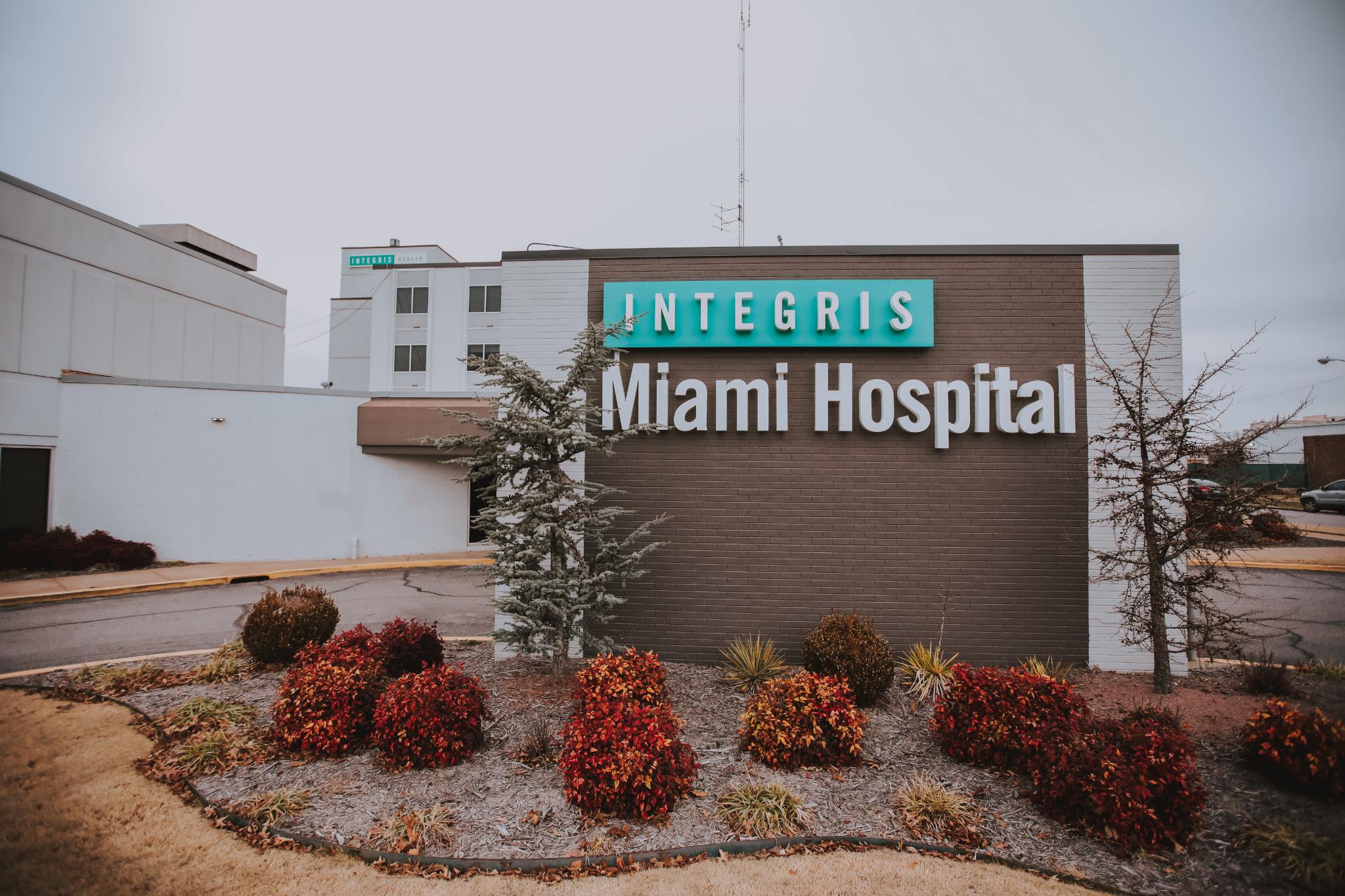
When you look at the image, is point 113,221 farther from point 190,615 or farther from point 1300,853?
point 1300,853

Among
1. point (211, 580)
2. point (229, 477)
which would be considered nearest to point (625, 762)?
point (211, 580)

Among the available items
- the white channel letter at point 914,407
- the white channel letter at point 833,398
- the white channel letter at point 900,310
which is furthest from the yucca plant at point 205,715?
the white channel letter at point 900,310

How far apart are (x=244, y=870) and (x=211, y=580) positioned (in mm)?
13317

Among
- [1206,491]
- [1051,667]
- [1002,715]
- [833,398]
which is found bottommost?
[1051,667]

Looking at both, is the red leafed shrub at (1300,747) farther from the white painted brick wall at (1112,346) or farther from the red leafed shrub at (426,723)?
the red leafed shrub at (426,723)

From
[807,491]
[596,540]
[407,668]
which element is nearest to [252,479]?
[407,668]

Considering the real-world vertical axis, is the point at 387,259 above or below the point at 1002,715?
above

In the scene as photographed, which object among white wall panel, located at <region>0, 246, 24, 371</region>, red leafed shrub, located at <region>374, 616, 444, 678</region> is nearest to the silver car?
red leafed shrub, located at <region>374, 616, 444, 678</region>

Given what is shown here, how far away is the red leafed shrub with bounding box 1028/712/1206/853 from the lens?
4.58m

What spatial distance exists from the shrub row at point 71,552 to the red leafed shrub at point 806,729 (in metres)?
18.0

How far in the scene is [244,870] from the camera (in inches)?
175

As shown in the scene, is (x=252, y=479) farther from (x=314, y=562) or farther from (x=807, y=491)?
(x=807, y=491)

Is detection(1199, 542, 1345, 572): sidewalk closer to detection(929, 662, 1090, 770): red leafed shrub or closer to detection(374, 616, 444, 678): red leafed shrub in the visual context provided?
detection(929, 662, 1090, 770): red leafed shrub

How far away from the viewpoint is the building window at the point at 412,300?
1422 inches
